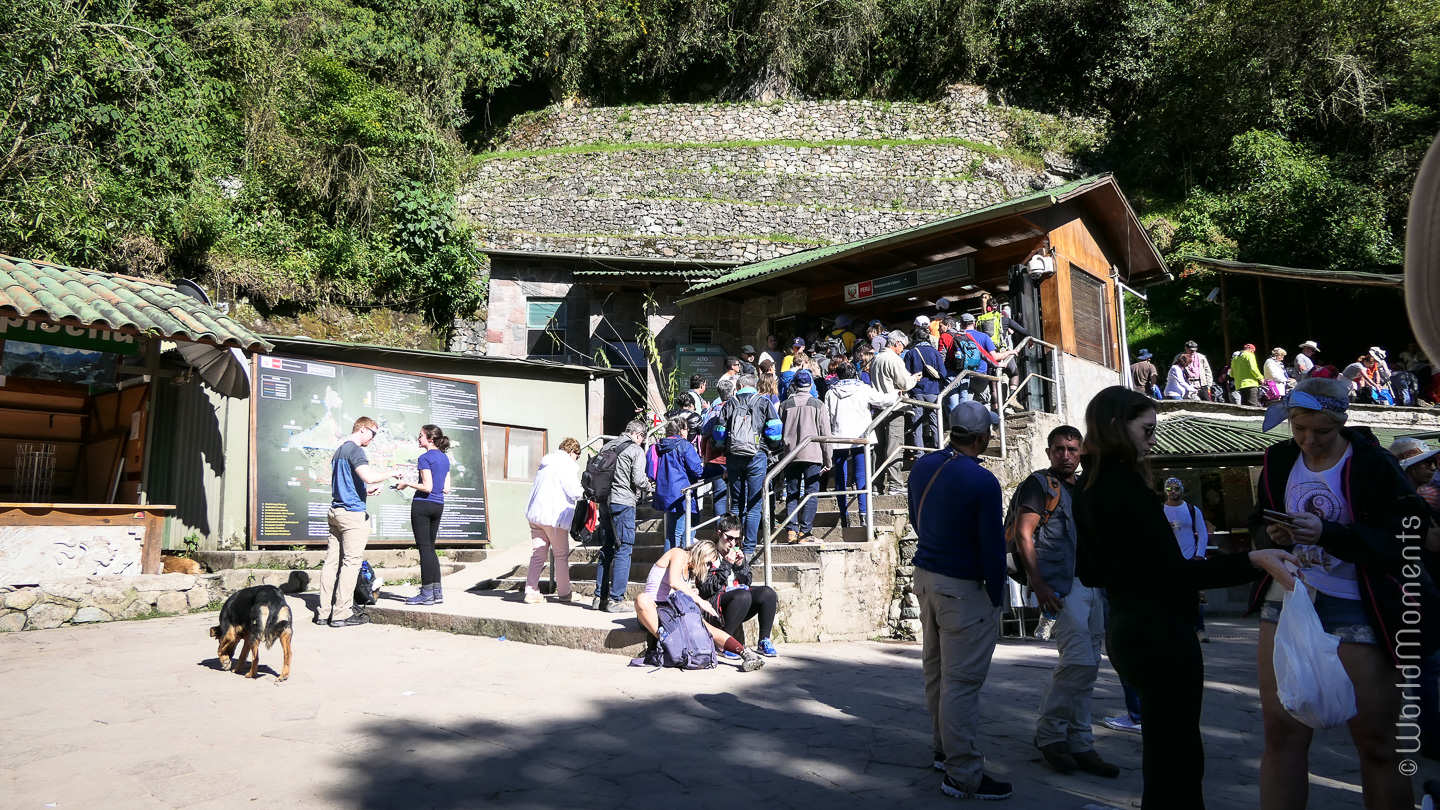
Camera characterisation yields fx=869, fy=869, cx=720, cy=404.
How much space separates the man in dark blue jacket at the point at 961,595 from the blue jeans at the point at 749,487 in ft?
13.8

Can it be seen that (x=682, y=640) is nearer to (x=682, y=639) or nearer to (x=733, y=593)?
(x=682, y=639)

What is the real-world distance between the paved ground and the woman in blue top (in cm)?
133

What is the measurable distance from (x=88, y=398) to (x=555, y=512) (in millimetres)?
7643

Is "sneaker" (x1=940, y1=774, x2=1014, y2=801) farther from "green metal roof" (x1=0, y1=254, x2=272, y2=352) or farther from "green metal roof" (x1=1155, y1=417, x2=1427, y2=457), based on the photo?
"green metal roof" (x1=1155, y1=417, x2=1427, y2=457)

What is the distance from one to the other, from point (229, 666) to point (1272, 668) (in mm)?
6518

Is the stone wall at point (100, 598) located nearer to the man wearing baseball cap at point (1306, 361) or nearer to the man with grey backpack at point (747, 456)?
the man with grey backpack at point (747, 456)

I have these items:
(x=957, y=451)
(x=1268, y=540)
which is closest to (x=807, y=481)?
(x=957, y=451)

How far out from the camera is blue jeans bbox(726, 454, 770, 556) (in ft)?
27.2

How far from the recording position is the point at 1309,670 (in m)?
2.67

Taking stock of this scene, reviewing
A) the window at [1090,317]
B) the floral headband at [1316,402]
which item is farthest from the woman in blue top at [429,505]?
the window at [1090,317]

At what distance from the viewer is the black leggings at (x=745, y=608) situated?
676 centimetres

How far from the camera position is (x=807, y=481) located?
9.15m

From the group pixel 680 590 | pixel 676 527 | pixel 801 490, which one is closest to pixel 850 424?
pixel 801 490

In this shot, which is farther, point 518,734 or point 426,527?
point 426,527
